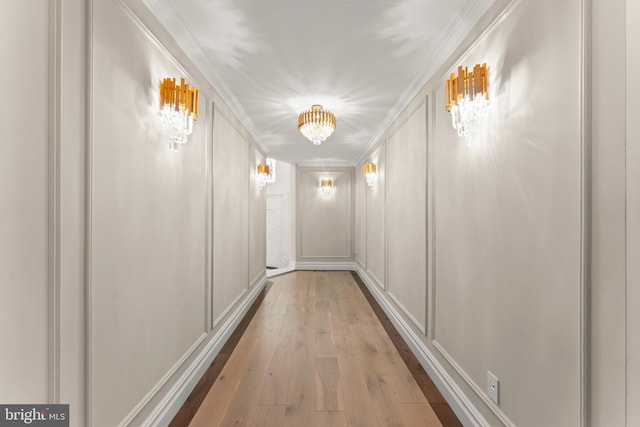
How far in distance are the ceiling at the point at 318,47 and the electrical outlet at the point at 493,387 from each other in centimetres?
209

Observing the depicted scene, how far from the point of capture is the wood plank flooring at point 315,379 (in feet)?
6.24

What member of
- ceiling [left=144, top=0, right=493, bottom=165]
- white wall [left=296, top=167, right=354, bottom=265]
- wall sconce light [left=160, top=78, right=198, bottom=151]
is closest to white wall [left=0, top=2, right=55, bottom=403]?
wall sconce light [left=160, top=78, right=198, bottom=151]

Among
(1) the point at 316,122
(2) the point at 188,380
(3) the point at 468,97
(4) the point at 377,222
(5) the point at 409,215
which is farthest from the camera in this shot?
(4) the point at 377,222

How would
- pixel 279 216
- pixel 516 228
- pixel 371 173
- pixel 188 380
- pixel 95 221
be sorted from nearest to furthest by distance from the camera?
pixel 95 221
pixel 516 228
pixel 188 380
pixel 371 173
pixel 279 216

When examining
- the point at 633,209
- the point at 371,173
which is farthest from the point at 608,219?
the point at 371,173

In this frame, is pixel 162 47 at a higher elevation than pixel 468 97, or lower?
higher

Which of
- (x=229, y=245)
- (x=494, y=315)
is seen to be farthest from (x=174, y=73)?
(x=494, y=315)

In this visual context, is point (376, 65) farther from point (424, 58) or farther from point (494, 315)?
point (494, 315)

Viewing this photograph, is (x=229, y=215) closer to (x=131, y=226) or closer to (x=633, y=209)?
(x=131, y=226)

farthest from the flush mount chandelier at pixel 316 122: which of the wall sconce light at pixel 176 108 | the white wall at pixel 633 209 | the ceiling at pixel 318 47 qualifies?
the white wall at pixel 633 209

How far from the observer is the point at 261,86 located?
288 centimetres

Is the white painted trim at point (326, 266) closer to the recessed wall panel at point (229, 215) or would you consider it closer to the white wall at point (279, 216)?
the white wall at point (279, 216)

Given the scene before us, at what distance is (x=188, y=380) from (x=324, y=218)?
5.09m

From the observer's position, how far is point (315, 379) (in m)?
2.32
